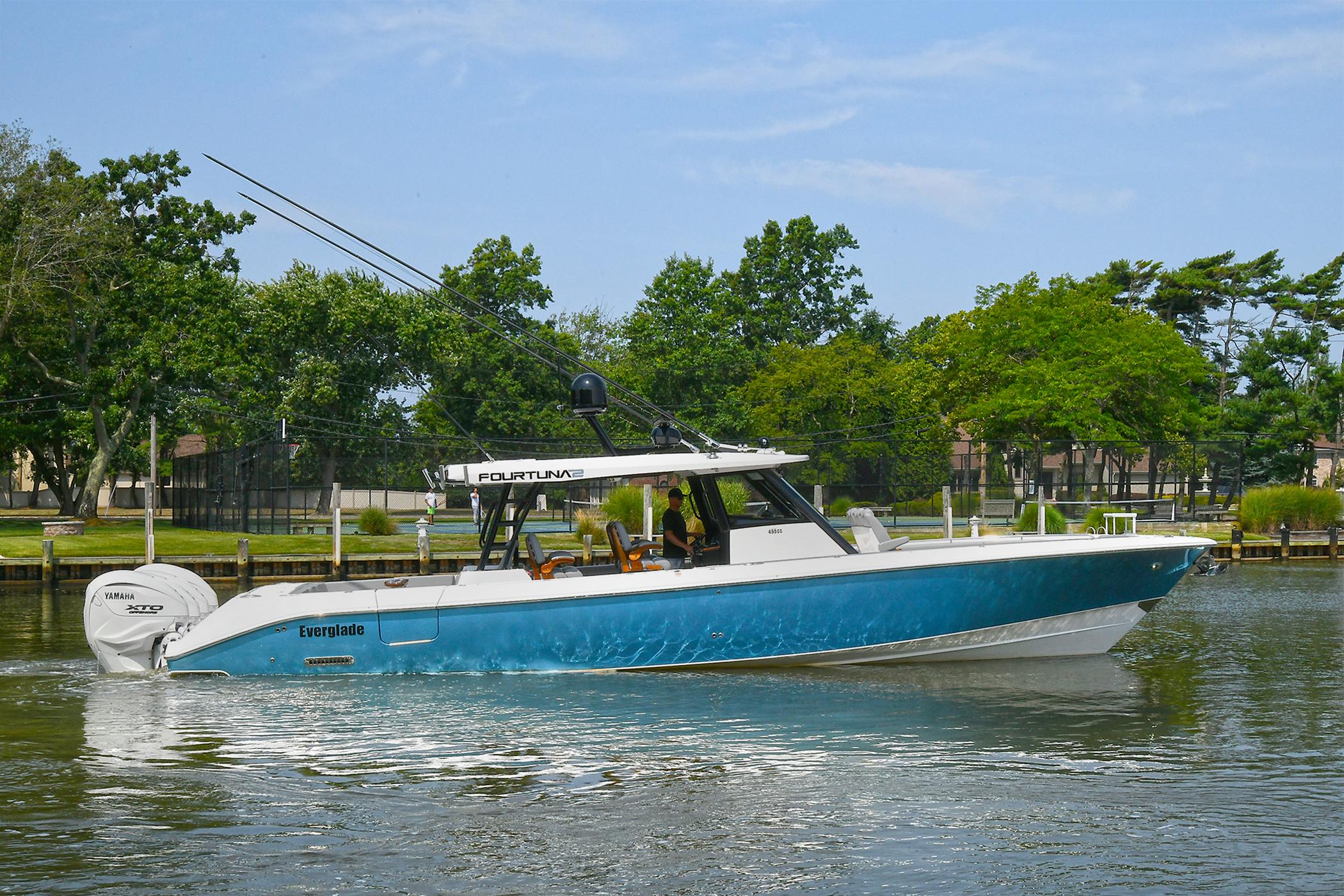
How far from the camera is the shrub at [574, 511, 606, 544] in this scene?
33062 mm

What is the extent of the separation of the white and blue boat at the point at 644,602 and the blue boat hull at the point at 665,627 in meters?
0.01

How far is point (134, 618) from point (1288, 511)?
3213cm

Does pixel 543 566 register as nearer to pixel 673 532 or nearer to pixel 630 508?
pixel 673 532

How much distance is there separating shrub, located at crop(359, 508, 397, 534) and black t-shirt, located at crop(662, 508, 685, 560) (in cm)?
2507

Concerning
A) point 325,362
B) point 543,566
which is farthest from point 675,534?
point 325,362

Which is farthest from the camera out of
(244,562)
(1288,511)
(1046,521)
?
(1288,511)

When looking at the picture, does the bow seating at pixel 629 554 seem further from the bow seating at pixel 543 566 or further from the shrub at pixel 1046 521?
the shrub at pixel 1046 521

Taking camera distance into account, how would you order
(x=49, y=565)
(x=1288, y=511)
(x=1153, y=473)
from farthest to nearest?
(x=1153, y=473)
(x=1288, y=511)
(x=49, y=565)

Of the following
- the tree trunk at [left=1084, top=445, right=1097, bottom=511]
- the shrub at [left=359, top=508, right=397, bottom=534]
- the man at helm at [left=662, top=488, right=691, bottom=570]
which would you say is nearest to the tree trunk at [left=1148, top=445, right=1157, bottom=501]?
the tree trunk at [left=1084, top=445, right=1097, bottom=511]

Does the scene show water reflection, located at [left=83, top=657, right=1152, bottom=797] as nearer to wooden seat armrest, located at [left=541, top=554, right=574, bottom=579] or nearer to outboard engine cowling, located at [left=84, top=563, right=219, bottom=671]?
outboard engine cowling, located at [left=84, top=563, right=219, bottom=671]

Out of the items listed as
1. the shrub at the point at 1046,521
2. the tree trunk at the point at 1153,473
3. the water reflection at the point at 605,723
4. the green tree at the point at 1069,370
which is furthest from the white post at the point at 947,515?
the green tree at the point at 1069,370

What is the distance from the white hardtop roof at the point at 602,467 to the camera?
1266 cm

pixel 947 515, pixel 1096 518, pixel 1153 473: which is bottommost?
pixel 1096 518

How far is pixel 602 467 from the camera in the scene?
12562 mm
